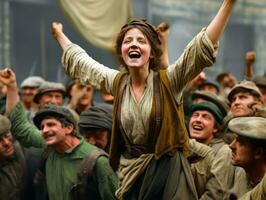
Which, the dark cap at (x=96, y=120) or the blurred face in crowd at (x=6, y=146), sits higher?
the dark cap at (x=96, y=120)

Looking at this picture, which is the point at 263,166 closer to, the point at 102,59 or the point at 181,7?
the point at 102,59

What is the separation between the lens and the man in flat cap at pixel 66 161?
20.0 feet

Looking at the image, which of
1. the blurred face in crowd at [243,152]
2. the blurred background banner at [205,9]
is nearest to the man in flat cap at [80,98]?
the blurred background banner at [205,9]

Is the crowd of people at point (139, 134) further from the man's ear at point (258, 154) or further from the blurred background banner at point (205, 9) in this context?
the blurred background banner at point (205, 9)

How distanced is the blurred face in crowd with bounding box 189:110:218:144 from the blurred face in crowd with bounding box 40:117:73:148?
1063 mm

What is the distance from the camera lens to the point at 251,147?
501cm

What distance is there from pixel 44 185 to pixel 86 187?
23.2 inches

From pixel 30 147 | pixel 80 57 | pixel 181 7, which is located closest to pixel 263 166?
pixel 80 57

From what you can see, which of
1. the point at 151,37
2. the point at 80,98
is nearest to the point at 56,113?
the point at 151,37

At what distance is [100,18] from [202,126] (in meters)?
4.45

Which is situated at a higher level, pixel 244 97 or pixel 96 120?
pixel 244 97

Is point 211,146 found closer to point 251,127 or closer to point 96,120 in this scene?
point 96,120

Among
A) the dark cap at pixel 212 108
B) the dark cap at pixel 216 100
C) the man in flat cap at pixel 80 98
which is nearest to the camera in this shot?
the dark cap at pixel 212 108

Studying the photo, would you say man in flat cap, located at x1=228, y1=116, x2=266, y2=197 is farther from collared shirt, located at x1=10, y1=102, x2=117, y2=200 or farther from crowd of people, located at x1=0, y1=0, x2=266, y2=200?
collared shirt, located at x1=10, y1=102, x2=117, y2=200
